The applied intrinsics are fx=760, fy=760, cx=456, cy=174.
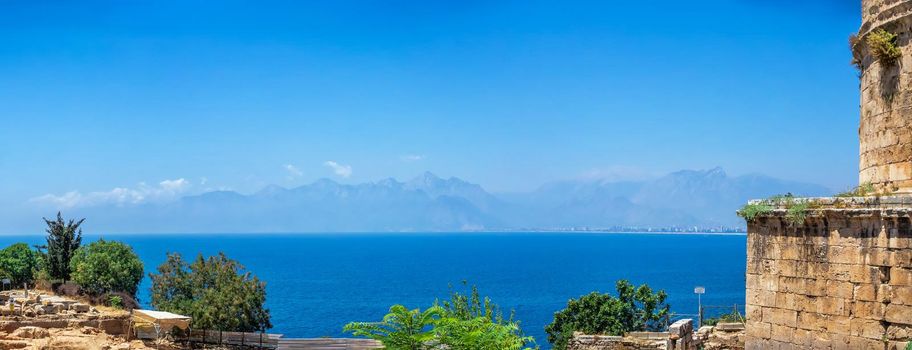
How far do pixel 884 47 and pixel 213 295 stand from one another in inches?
1440

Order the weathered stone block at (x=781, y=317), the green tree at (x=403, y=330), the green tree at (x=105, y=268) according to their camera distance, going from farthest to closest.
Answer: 1. the green tree at (x=105, y=268)
2. the green tree at (x=403, y=330)
3. the weathered stone block at (x=781, y=317)

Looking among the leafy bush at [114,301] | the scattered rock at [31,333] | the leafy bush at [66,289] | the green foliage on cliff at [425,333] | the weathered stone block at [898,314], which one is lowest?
the leafy bush at [114,301]

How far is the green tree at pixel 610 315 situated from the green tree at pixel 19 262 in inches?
1149

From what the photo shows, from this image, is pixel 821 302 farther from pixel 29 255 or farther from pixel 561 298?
pixel 561 298

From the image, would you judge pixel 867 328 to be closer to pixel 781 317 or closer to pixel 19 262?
pixel 781 317

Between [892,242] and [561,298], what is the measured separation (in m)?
89.0

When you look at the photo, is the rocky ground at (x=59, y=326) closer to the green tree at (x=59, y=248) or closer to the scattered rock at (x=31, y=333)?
the scattered rock at (x=31, y=333)

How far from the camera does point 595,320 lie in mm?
39656

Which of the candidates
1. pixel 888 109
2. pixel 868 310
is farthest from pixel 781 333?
pixel 888 109

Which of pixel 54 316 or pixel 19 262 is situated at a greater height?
pixel 19 262

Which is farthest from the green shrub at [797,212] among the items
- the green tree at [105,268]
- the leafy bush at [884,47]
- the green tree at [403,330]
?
the green tree at [105,268]

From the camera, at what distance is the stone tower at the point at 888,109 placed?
13852 mm

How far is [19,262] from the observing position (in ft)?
150

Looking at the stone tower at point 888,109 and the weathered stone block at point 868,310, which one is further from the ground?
the stone tower at point 888,109
